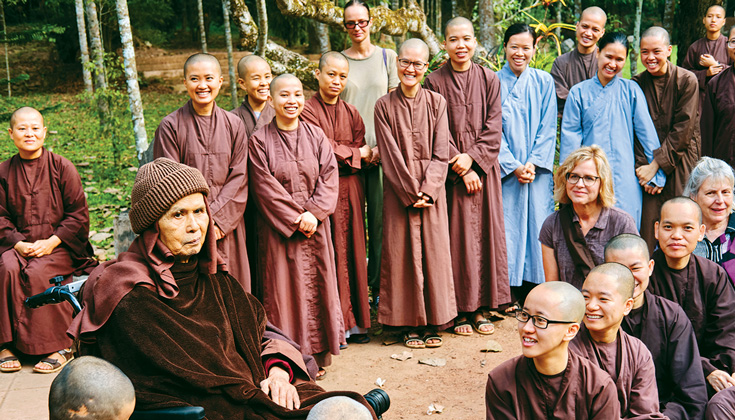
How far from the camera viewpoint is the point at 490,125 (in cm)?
566

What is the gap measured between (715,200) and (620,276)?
1.58 metres

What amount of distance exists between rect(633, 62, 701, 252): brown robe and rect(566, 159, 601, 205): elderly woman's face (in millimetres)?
1814

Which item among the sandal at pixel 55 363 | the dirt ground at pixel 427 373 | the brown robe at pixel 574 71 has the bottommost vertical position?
the dirt ground at pixel 427 373

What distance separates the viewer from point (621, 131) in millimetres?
5840

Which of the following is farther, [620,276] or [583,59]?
[583,59]

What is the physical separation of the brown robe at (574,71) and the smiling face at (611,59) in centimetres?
80

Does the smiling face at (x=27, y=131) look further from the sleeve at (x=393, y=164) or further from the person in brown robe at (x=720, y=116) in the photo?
the person in brown robe at (x=720, y=116)

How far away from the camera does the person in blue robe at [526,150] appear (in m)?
5.93

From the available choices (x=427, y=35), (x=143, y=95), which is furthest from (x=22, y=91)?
(x=427, y=35)

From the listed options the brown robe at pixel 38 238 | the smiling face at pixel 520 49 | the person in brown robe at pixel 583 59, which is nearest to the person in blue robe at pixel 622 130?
the smiling face at pixel 520 49

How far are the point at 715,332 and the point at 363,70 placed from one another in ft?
11.9

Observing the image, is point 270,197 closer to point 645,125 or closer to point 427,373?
point 427,373

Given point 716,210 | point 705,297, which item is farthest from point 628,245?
point 716,210

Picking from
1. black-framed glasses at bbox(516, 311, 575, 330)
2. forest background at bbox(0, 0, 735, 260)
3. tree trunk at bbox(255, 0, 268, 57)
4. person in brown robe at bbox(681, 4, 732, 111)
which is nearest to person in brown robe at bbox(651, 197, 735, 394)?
black-framed glasses at bbox(516, 311, 575, 330)
